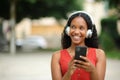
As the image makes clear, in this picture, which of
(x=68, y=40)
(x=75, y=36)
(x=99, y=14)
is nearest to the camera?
(x=75, y=36)

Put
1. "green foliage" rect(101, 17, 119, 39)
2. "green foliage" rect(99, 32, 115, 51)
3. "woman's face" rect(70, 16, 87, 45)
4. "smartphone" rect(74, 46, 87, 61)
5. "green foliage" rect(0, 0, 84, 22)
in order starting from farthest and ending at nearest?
"green foliage" rect(0, 0, 84, 22), "green foliage" rect(101, 17, 119, 39), "green foliage" rect(99, 32, 115, 51), "woman's face" rect(70, 16, 87, 45), "smartphone" rect(74, 46, 87, 61)

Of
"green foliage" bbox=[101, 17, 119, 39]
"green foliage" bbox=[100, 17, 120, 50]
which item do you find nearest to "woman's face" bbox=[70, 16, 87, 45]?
"green foliage" bbox=[100, 17, 120, 50]

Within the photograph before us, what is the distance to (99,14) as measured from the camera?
221 feet

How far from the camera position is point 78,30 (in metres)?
3.90

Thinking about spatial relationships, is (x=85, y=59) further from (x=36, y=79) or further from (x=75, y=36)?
(x=36, y=79)

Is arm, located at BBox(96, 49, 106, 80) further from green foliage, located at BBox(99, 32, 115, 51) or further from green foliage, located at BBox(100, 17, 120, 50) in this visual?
green foliage, located at BBox(100, 17, 120, 50)

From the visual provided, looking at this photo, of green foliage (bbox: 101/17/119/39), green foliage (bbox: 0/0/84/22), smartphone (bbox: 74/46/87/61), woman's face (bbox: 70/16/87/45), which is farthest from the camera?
green foliage (bbox: 0/0/84/22)

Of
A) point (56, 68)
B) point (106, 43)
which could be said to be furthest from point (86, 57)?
point (106, 43)

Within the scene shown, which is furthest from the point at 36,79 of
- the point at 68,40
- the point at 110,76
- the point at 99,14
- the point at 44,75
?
the point at 99,14

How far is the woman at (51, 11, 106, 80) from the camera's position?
12.4ft

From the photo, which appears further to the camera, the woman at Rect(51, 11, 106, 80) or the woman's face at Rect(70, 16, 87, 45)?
the woman's face at Rect(70, 16, 87, 45)

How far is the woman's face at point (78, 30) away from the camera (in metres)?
3.88

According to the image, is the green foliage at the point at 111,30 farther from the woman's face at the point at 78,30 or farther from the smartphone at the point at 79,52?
the smartphone at the point at 79,52

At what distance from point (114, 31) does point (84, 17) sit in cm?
2795
